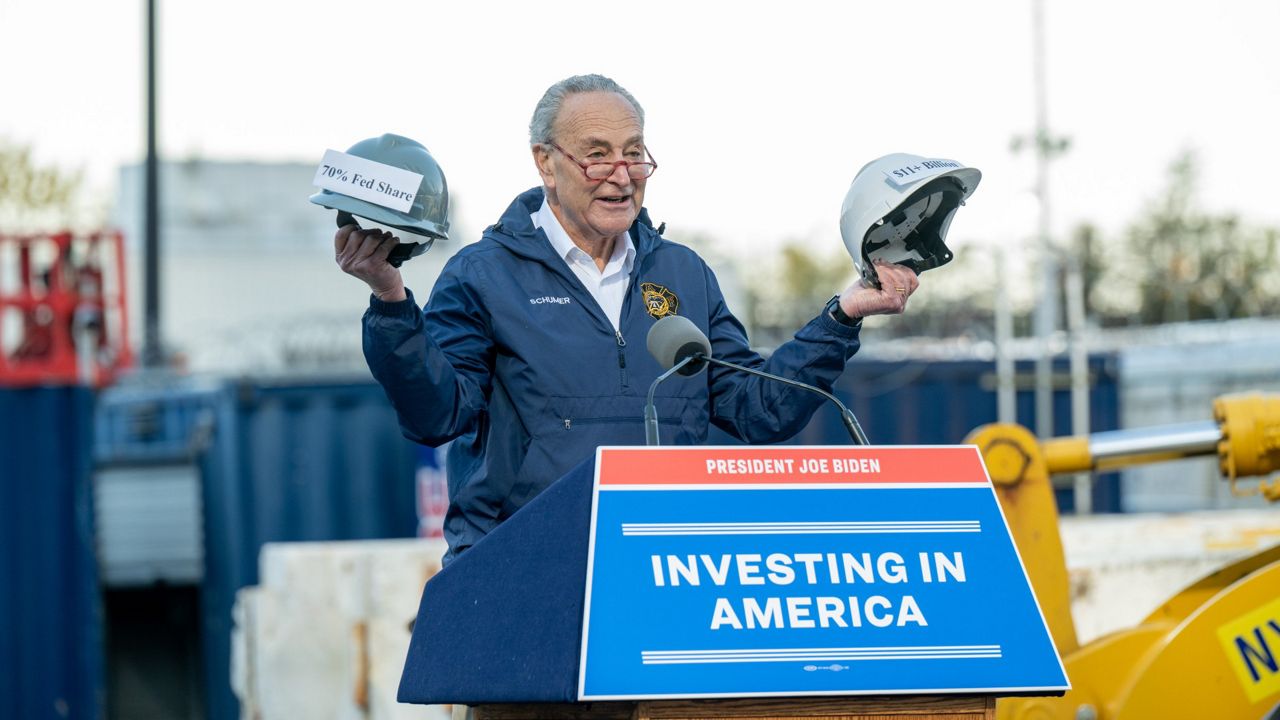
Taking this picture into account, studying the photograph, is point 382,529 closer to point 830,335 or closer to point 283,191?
point 830,335

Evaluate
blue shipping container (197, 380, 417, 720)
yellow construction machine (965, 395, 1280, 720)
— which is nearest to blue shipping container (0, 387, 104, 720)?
blue shipping container (197, 380, 417, 720)

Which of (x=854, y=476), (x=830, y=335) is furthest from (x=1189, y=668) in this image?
(x=854, y=476)

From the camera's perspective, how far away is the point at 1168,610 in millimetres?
4195

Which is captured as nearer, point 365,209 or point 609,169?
point 365,209

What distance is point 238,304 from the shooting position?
1481 inches

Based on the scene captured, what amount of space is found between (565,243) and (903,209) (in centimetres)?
72

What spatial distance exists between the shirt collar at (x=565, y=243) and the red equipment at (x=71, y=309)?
8.00 m

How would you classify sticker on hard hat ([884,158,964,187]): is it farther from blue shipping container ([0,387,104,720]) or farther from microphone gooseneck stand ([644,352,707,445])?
blue shipping container ([0,387,104,720])

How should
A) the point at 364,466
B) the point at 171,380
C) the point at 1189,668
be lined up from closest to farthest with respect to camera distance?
the point at 1189,668 < the point at 364,466 < the point at 171,380

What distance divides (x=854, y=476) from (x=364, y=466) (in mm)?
10236

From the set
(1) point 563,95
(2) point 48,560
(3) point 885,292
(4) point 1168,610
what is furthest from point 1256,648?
(2) point 48,560

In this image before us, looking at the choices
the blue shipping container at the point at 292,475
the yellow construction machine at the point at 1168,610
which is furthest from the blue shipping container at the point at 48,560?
the yellow construction machine at the point at 1168,610

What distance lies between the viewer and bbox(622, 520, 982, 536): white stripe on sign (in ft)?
8.63

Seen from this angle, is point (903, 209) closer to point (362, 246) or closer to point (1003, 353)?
point (362, 246)
